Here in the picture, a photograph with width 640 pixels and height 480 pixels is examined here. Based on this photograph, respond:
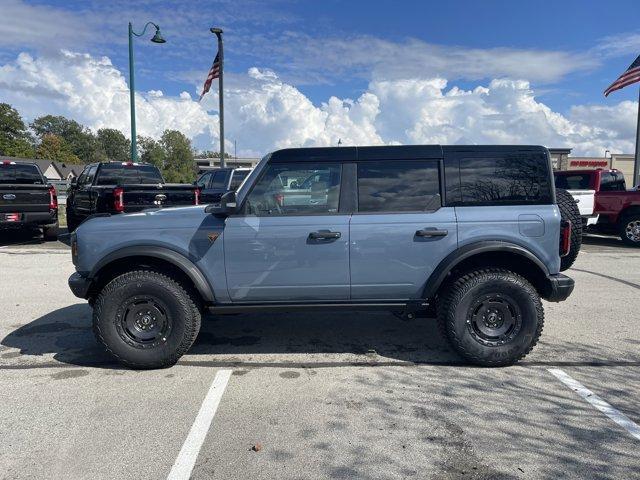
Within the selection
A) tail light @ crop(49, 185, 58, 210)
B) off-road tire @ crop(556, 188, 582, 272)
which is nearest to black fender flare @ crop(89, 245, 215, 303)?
off-road tire @ crop(556, 188, 582, 272)

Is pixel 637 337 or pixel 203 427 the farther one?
pixel 637 337

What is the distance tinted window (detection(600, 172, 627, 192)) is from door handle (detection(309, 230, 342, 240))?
11.8m

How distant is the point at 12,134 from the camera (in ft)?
288

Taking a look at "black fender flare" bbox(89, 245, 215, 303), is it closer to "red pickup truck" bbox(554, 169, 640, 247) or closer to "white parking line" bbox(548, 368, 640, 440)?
"white parking line" bbox(548, 368, 640, 440)

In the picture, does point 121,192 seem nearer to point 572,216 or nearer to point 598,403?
point 572,216

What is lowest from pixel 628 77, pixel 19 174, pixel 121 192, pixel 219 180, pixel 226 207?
pixel 226 207

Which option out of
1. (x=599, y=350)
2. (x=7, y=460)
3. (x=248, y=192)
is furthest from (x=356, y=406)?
(x=599, y=350)

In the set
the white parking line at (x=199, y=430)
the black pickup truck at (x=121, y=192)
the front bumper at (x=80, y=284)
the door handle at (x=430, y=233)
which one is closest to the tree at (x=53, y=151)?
the black pickup truck at (x=121, y=192)

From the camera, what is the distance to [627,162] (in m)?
48.7

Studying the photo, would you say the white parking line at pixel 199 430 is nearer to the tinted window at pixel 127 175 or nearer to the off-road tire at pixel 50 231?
the tinted window at pixel 127 175

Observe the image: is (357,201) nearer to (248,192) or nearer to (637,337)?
(248,192)

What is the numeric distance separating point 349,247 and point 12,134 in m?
102

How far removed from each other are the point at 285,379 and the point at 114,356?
1509 mm

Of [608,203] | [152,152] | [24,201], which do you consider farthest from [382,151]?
[152,152]
